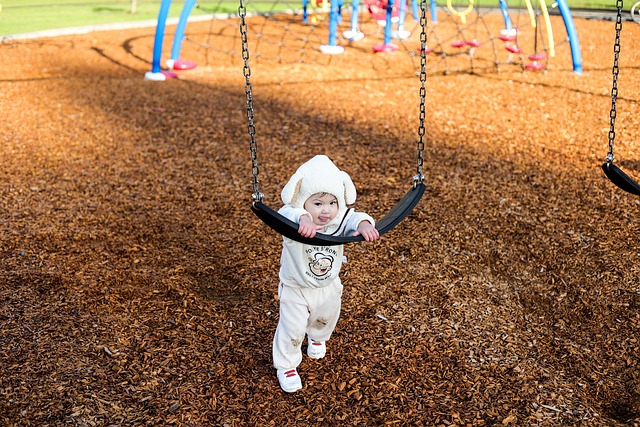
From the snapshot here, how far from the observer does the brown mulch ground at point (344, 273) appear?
3.15 meters

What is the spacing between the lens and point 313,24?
14.3m

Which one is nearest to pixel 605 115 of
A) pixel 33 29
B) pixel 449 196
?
pixel 449 196

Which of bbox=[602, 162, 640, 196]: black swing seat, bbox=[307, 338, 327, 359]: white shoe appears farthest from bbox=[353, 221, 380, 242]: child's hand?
bbox=[602, 162, 640, 196]: black swing seat

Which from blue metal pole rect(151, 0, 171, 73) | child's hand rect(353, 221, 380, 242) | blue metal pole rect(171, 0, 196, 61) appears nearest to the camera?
child's hand rect(353, 221, 380, 242)

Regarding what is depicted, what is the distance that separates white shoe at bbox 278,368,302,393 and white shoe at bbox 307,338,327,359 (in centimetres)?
21

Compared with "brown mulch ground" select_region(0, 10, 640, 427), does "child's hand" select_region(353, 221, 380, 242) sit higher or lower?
higher

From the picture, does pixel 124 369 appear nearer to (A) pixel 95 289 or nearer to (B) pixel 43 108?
(A) pixel 95 289

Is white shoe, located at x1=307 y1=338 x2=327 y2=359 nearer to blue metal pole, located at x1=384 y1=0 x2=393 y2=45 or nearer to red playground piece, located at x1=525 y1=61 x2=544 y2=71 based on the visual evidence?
red playground piece, located at x1=525 y1=61 x2=544 y2=71

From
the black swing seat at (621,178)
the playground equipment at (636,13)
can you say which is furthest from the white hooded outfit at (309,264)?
the playground equipment at (636,13)

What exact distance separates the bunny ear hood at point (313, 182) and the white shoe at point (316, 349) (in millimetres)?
832

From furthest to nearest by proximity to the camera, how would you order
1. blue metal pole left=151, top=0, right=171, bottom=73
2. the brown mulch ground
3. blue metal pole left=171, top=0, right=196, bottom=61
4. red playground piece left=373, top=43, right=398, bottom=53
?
red playground piece left=373, top=43, right=398, bottom=53 < blue metal pole left=171, top=0, right=196, bottom=61 < blue metal pole left=151, top=0, right=171, bottom=73 < the brown mulch ground

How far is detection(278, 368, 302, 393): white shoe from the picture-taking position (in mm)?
3166

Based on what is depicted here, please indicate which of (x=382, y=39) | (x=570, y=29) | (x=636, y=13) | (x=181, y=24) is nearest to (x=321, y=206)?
(x=181, y=24)

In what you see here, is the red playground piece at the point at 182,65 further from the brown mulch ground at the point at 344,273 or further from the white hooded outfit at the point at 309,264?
the white hooded outfit at the point at 309,264
